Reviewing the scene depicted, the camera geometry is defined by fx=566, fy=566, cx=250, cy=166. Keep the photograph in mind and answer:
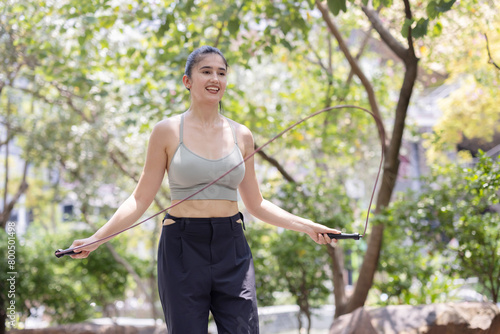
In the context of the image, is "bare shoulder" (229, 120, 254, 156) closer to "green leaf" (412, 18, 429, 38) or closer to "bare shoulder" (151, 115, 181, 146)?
"bare shoulder" (151, 115, 181, 146)

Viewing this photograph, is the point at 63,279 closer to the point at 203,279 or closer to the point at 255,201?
the point at 255,201

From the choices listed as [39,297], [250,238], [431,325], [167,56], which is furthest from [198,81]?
[39,297]

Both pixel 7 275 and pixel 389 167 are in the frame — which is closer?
pixel 389 167

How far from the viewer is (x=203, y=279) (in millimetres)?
2240

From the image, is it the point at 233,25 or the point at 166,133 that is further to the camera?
the point at 233,25

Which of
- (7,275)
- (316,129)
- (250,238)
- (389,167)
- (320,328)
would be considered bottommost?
(320,328)

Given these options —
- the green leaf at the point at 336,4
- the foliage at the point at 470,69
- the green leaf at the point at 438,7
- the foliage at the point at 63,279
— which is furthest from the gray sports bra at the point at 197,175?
the foliage at the point at 63,279

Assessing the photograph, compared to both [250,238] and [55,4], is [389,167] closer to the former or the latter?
[250,238]

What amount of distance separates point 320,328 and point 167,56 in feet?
21.3

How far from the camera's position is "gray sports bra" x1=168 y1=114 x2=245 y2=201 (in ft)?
7.51

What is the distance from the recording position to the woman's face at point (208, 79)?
2373 mm

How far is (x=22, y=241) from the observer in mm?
8773

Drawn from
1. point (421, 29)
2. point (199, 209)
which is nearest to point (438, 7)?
point (421, 29)

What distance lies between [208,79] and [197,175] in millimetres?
409
